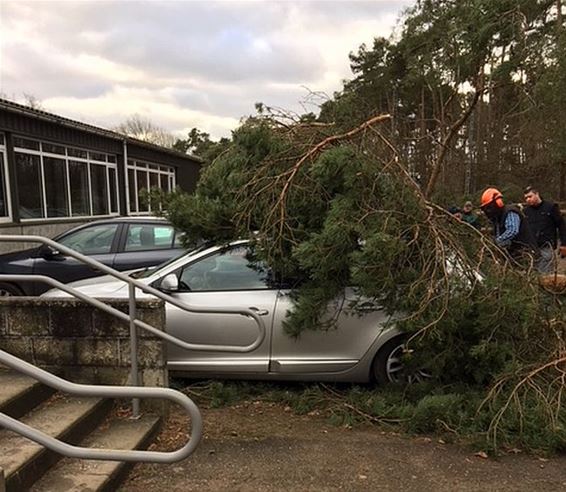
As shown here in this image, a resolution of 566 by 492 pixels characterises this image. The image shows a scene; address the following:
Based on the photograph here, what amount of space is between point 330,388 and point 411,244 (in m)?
1.54

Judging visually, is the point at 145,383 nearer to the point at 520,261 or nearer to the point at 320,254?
the point at 320,254

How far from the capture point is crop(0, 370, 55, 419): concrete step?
3.49m

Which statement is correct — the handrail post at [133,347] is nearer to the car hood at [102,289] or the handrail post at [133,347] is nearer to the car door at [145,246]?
the car hood at [102,289]

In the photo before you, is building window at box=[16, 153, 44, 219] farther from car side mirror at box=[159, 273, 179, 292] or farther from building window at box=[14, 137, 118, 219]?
car side mirror at box=[159, 273, 179, 292]

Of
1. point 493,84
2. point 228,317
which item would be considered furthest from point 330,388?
point 493,84

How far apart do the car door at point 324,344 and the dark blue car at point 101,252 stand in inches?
134

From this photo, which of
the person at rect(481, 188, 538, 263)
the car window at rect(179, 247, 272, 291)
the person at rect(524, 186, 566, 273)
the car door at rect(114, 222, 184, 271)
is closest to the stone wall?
the car window at rect(179, 247, 272, 291)

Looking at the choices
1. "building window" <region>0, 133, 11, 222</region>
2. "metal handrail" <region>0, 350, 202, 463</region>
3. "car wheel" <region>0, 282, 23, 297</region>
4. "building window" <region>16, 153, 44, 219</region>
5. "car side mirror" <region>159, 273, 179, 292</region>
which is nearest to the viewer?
"metal handrail" <region>0, 350, 202, 463</region>

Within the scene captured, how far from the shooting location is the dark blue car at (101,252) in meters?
7.71

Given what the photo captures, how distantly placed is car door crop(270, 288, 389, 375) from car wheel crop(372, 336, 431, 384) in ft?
0.54

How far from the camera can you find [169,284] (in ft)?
15.7

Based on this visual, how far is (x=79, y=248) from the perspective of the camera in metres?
8.09

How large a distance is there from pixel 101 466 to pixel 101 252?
520cm

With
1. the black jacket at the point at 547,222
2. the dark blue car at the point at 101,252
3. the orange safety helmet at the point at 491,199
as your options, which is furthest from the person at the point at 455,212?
the dark blue car at the point at 101,252
